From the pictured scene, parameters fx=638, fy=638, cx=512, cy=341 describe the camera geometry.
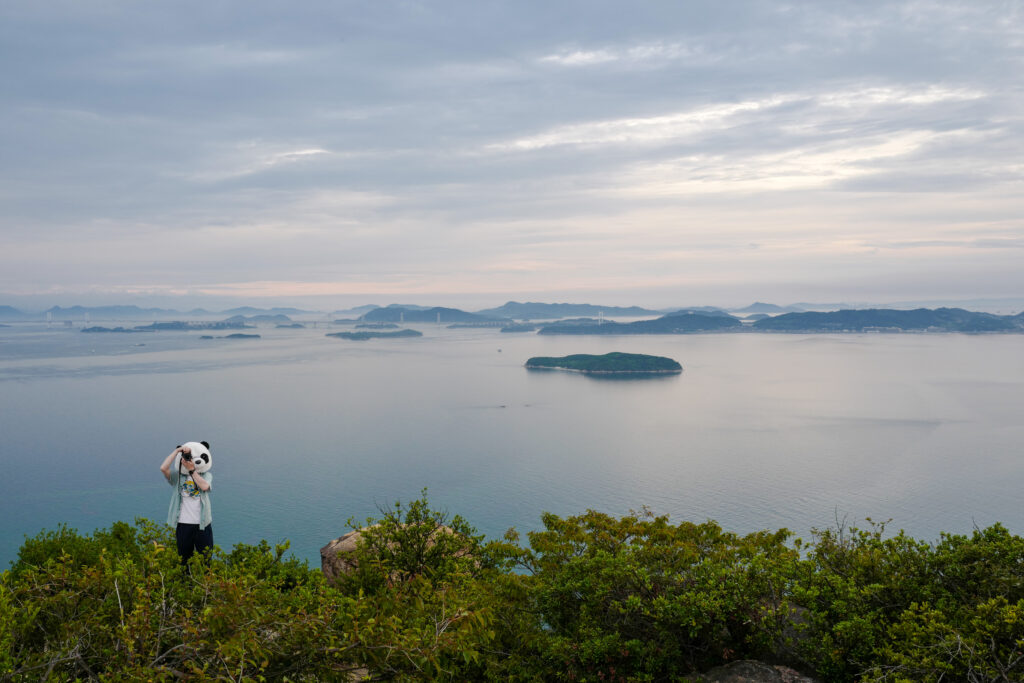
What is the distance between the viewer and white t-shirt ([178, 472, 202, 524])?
1074cm

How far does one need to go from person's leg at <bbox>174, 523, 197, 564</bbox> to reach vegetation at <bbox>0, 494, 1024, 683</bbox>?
317mm

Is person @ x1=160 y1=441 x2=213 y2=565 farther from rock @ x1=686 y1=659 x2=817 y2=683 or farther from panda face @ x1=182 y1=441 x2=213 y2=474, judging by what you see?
rock @ x1=686 y1=659 x2=817 y2=683

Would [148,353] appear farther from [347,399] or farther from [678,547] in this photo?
[678,547]

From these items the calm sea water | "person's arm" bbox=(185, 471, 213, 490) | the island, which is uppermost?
"person's arm" bbox=(185, 471, 213, 490)

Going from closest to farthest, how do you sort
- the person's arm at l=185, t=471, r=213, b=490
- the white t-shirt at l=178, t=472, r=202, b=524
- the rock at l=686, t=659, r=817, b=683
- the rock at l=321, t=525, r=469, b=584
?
the rock at l=686, t=659, r=817, b=683 < the person's arm at l=185, t=471, r=213, b=490 < the white t-shirt at l=178, t=472, r=202, b=524 < the rock at l=321, t=525, r=469, b=584

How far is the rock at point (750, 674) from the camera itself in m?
8.26

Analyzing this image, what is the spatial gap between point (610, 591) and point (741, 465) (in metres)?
59.8

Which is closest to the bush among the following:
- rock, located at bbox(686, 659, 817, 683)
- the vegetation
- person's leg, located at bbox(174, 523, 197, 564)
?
the vegetation

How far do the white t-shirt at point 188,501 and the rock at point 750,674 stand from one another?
820 cm

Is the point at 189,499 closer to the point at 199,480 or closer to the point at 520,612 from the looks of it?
the point at 199,480

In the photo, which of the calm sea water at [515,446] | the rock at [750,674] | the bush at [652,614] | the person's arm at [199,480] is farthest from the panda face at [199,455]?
the calm sea water at [515,446]

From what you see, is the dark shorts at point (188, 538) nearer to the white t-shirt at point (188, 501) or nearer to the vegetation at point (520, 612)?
the white t-shirt at point (188, 501)

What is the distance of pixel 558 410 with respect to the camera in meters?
99.8

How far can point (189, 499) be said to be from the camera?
35.6 ft
